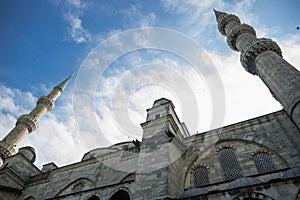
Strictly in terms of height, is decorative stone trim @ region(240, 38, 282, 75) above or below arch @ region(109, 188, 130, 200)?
above

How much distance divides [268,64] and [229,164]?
5.32 meters

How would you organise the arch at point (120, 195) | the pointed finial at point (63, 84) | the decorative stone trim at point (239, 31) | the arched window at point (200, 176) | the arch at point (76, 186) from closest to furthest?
the arch at point (120, 195)
the arched window at point (200, 176)
the arch at point (76, 186)
the decorative stone trim at point (239, 31)
the pointed finial at point (63, 84)

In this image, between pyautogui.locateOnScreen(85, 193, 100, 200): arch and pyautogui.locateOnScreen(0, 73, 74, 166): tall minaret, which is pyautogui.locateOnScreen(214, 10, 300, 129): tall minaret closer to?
pyautogui.locateOnScreen(85, 193, 100, 200): arch

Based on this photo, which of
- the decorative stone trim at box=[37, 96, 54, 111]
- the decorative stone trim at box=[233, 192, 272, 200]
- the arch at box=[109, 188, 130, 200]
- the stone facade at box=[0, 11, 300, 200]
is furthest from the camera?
the decorative stone trim at box=[37, 96, 54, 111]

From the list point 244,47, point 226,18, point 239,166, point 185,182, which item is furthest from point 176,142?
point 226,18

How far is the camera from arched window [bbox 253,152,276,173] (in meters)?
8.27

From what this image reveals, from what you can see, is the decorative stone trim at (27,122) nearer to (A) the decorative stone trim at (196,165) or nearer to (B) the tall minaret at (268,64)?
(A) the decorative stone trim at (196,165)

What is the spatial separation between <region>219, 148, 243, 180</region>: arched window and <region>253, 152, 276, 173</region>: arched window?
2.31 feet

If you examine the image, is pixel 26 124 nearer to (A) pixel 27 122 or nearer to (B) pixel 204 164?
(A) pixel 27 122

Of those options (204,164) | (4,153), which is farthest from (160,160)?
(4,153)

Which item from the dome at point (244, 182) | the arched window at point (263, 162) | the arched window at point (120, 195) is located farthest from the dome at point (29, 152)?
the arched window at point (263, 162)

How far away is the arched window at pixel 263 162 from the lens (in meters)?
8.27

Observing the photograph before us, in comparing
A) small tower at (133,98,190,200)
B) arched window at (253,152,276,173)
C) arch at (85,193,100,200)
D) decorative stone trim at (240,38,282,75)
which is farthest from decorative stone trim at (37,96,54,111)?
arched window at (253,152,276,173)

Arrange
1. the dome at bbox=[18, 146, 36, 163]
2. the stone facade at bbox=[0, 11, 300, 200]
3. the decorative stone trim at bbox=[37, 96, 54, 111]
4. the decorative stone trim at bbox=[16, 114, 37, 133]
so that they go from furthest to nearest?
the decorative stone trim at bbox=[37, 96, 54, 111] < the decorative stone trim at bbox=[16, 114, 37, 133] < the dome at bbox=[18, 146, 36, 163] < the stone facade at bbox=[0, 11, 300, 200]
